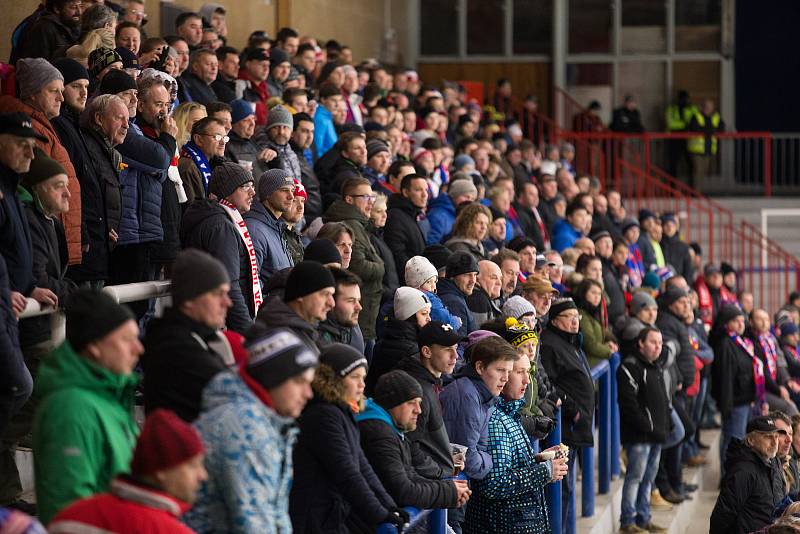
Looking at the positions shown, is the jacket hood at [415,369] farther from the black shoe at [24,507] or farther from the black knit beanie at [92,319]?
the black knit beanie at [92,319]

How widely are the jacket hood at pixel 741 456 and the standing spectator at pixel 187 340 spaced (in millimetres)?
5065

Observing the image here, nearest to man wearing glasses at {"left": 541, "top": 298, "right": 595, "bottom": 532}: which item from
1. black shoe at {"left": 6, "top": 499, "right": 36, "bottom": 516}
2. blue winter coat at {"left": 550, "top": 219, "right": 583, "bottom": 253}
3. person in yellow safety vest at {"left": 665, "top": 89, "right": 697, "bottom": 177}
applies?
black shoe at {"left": 6, "top": 499, "right": 36, "bottom": 516}

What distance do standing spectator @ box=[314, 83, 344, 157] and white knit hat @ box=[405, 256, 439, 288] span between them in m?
3.05

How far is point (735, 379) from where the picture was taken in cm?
1228

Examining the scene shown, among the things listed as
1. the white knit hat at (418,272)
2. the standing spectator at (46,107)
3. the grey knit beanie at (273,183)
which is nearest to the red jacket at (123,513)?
the standing spectator at (46,107)

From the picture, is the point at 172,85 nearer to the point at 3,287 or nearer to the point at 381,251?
the point at 381,251

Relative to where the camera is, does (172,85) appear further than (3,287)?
Yes

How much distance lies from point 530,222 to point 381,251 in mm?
4571

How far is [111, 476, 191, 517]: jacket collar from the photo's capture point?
A: 3.63m

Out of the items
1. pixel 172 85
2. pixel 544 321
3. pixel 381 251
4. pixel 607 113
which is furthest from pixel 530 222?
pixel 607 113

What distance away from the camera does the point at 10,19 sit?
9562 mm

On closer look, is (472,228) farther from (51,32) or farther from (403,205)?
(51,32)

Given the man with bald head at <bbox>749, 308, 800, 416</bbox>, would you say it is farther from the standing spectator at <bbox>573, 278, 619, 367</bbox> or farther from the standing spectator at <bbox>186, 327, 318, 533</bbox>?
the standing spectator at <bbox>186, 327, 318, 533</bbox>

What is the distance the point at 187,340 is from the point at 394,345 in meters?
2.42
